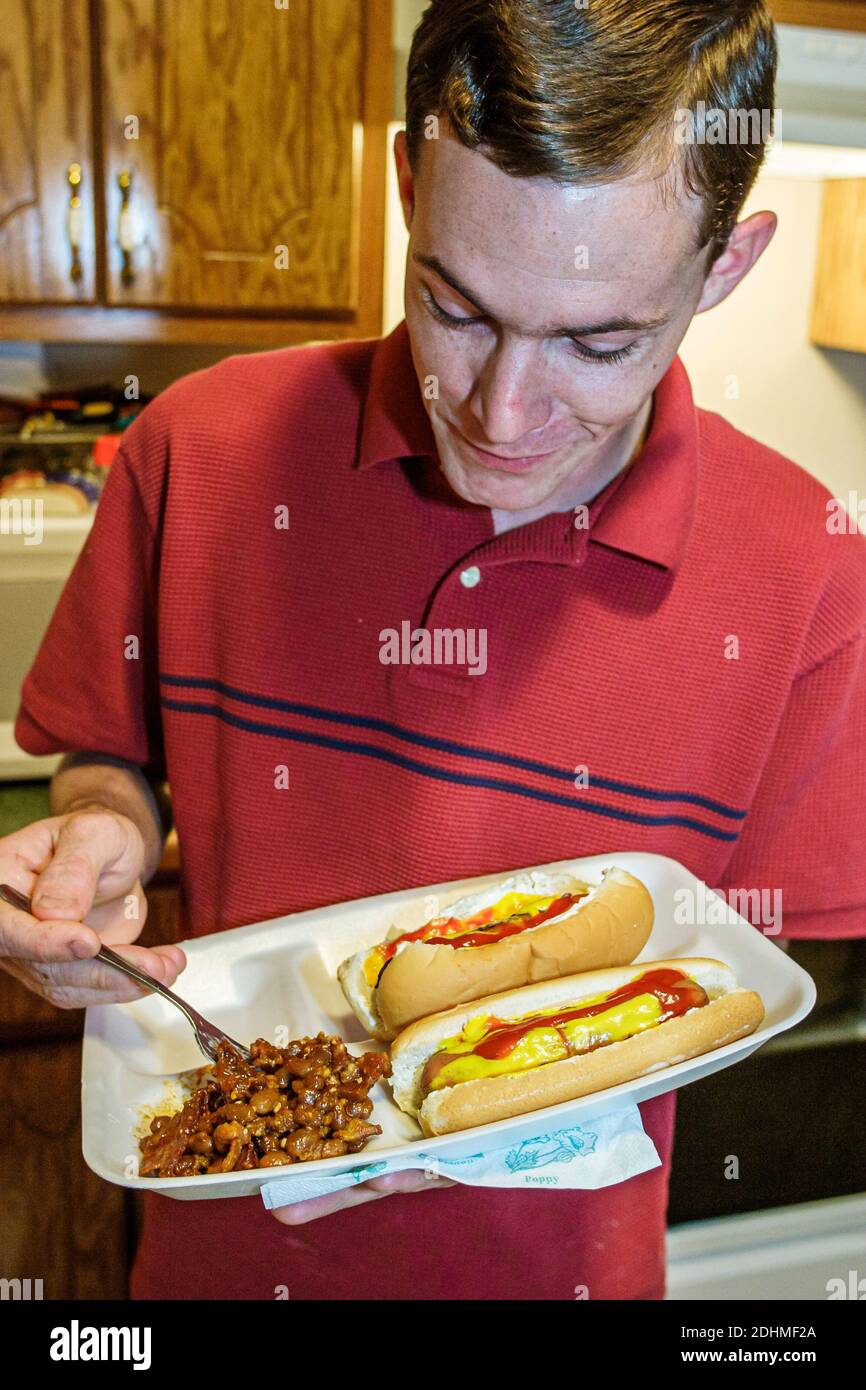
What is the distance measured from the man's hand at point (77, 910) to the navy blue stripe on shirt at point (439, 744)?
0.16 meters

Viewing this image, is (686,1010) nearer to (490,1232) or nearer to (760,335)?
(490,1232)

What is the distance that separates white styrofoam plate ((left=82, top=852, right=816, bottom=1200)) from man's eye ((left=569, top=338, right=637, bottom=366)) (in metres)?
0.45

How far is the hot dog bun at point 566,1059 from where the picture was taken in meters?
0.87

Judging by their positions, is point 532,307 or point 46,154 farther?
point 46,154

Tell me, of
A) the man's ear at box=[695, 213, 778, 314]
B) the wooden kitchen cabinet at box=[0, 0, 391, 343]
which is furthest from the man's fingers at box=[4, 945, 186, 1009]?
the wooden kitchen cabinet at box=[0, 0, 391, 343]

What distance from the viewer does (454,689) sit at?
3.40ft

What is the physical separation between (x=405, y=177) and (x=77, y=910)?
1.96ft

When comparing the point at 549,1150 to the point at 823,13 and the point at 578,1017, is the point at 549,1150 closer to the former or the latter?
the point at 578,1017

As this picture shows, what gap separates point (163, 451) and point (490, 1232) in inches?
30.0

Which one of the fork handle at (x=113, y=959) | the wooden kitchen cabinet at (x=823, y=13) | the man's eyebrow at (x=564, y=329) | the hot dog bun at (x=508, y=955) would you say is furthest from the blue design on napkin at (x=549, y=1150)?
the wooden kitchen cabinet at (x=823, y=13)

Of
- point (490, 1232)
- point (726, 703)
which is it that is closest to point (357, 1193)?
point (490, 1232)

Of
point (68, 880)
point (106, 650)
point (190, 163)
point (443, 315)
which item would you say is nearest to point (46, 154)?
point (190, 163)

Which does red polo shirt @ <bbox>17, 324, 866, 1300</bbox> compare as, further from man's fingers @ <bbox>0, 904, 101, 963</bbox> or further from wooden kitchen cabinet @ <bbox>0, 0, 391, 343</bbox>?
wooden kitchen cabinet @ <bbox>0, 0, 391, 343</bbox>

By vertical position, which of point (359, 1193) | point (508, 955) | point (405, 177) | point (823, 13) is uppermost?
point (823, 13)
